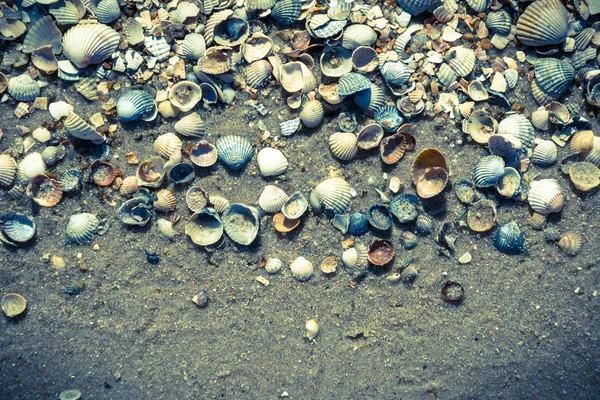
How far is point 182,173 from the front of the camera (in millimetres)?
2455

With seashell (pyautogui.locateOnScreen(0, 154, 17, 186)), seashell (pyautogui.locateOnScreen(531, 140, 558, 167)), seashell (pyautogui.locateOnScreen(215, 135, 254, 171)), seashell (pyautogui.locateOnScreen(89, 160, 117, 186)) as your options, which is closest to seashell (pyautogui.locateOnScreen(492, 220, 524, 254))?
seashell (pyautogui.locateOnScreen(531, 140, 558, 167))

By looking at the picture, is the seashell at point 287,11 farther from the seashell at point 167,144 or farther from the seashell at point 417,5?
the seashell at point 167,144

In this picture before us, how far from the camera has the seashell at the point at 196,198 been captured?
7.99 feet

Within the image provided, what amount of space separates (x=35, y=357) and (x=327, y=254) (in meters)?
1.74

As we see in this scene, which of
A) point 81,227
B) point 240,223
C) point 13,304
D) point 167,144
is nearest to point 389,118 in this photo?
point 240,223

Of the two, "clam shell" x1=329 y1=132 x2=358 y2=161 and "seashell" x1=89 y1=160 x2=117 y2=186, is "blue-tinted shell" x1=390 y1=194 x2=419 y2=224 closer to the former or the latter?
"clam shell" x1=329 y1=132 x2=358 y2=161

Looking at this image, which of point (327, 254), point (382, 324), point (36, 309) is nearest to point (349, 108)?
point (327, 254)

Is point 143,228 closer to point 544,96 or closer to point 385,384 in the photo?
point 385,384

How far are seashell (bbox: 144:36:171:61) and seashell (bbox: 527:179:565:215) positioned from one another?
224 centimetres

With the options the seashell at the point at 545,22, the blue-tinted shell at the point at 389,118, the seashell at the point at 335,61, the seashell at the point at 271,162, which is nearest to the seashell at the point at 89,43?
the seashell at the point at 271,162

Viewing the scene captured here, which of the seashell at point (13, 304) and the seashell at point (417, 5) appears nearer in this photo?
the seashell at point (13, 304)

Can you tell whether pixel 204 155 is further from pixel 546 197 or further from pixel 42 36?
pixel 546 197

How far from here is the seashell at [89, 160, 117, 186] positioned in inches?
96.0

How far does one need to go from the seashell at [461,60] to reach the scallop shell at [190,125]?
58.6 inches
